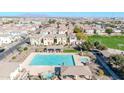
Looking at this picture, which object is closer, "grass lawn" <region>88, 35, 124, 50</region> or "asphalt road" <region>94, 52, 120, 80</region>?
"asphalt road" <region>94, 52, 120, 80</region>

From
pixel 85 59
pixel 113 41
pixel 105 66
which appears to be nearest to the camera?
pixel 105 66

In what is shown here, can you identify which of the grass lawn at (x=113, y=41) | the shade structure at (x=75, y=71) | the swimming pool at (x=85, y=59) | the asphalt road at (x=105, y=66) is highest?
the shade structure at (x=75, y=71)

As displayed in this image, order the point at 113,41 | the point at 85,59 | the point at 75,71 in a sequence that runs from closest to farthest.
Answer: the point at 75,71
the point at 85,59
the point at 113,41

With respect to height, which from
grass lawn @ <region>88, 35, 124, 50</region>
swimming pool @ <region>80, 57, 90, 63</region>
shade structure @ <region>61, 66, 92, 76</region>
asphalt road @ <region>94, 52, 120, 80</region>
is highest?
shade structure @ <region>61, 66, 92, 76</region>

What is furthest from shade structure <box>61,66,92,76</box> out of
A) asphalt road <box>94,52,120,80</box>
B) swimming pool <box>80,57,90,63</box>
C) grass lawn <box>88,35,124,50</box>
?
grass lawn <box>88,35,124,50</box>

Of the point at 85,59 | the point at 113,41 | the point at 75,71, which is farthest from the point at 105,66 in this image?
the point at 113,41

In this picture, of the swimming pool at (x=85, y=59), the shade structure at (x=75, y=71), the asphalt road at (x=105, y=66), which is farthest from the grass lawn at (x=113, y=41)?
the shade structure at (x=75, y=71)

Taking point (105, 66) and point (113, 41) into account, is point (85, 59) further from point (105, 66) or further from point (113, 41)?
point (113, 41)

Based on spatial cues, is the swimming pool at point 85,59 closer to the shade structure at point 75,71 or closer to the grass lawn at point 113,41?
the shade structure at point 75,71

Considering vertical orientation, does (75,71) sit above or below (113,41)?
above

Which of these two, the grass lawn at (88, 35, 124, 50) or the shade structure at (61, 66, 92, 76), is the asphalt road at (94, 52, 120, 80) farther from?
the grass lawn at (88, 35, 124, 50)
